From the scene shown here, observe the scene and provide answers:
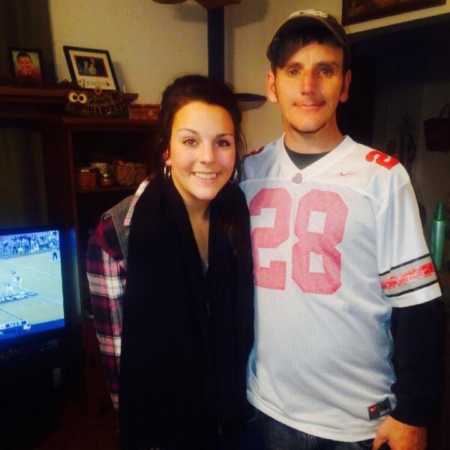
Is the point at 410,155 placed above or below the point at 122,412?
above

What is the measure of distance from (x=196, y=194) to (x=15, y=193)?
1248mm

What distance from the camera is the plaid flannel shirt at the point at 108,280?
1127 mm

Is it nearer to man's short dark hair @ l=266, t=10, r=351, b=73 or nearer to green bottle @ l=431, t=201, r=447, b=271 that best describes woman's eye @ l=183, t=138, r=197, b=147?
man's short dark hair @ l=266, t=10, r=351, b=73

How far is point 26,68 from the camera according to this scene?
1.84 m

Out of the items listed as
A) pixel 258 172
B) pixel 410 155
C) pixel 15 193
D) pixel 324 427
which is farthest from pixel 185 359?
pixel 410 155

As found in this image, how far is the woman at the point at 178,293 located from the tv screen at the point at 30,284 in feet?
1.82

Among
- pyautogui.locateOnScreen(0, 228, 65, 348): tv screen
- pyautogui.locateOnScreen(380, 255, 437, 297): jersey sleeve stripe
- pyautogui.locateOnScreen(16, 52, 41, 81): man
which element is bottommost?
pyautogui.locateOnScreen(0, 228, 65, 348): tv screen

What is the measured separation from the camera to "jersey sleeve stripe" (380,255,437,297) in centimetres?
92

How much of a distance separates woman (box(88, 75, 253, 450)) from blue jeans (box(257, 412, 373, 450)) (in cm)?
9

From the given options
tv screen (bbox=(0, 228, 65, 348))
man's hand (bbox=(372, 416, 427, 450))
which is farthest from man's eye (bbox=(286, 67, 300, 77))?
tv screen (bbox=(0, 228, 65, 348))

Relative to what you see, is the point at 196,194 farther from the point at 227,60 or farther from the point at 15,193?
the point at 227,60

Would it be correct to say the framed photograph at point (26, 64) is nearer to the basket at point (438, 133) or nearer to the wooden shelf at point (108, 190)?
the wooden shelf at point (108, 190)

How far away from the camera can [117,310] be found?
1.17 metres

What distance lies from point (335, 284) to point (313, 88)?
46 cm
